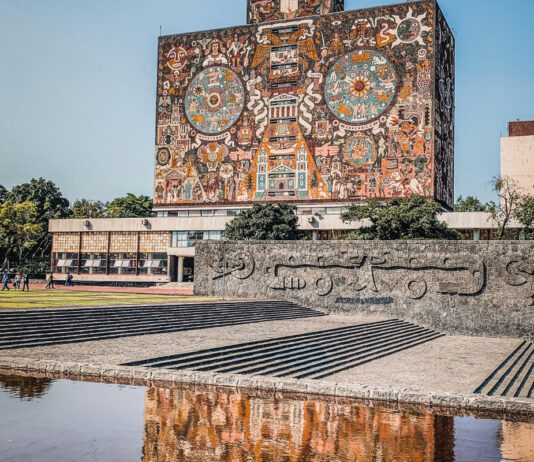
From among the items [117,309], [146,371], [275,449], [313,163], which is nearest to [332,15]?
[313,163]

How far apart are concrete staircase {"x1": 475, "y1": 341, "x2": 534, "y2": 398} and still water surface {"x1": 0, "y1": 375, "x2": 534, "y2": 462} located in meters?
2.42

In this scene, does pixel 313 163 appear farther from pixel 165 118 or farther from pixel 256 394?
pixel 256 394

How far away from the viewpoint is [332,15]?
40688mm

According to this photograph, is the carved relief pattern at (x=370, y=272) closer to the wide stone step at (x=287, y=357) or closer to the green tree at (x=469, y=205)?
the wide stone step at (x=287, y=357)

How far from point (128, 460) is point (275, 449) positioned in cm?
155

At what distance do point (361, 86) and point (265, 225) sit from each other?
10.5 m

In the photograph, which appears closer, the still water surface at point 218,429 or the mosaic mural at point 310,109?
the still water surface at point 218,429

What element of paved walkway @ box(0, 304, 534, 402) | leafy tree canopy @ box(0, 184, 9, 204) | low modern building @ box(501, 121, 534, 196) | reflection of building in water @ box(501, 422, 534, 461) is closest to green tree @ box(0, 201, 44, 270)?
leafy tree canopy @ box(0, 184, 9, 204)

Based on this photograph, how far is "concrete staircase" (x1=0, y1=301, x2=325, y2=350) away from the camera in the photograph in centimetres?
1236

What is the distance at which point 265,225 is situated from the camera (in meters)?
35.8

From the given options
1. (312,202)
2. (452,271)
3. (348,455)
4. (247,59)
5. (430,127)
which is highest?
(247,59)

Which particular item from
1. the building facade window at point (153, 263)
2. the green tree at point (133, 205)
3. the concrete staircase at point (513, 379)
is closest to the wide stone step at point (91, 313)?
the concrete staircase at point (513, 379)

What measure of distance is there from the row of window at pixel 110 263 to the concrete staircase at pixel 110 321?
69.1ft

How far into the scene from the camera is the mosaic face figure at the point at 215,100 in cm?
4206
